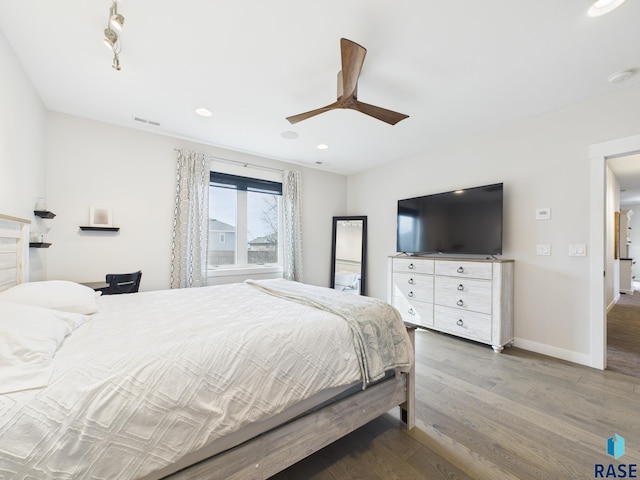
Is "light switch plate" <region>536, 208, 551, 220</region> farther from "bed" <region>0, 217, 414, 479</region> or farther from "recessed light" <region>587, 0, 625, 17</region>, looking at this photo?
"bed" <region>0, 217, 414, 479</region>

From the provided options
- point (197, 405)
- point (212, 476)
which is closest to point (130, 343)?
point (197, 405)

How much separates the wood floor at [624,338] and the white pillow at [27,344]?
410cm

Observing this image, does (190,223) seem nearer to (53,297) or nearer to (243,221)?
(243,221)

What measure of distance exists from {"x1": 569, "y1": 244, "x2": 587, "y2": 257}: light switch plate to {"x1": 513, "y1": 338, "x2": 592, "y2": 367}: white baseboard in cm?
99

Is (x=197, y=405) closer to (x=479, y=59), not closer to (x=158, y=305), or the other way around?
(x=158, y=305)

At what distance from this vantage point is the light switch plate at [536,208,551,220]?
9.67 feet

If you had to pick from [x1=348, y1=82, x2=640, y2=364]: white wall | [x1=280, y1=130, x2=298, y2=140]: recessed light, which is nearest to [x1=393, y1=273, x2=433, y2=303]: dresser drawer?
[x1=348, y1=82, x2=640, y2=364]: white wall

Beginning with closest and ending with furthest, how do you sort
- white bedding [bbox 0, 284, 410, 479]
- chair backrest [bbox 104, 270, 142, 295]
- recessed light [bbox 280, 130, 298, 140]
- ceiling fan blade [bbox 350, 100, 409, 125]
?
1. white bedding [bbox 0, 284, 410, 479]
2. ceiling fan blade [bbox 350, 100, 409, 125]
3. chair backrest [bbox 104, 270, 142, 295]
4. recessed light [bbox 280, 130, 298, 140]

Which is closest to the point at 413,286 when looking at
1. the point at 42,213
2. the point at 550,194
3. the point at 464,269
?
the point at 464,269

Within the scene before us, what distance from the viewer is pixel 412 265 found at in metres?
3.81

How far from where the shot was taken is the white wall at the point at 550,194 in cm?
267

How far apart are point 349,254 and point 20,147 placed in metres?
4.29

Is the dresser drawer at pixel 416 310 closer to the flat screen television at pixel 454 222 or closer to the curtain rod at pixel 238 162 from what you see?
the flat screen television at pixel 454 222

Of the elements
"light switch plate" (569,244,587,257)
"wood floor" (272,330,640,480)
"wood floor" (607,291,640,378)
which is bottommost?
"wood floor" (272,330,640,480)
